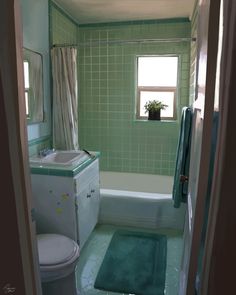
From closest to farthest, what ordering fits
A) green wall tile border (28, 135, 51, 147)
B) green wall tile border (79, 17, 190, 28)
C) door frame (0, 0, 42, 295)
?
door frame (0, 0, 42, 295), green wall tile border (28, 135, 51, 147), green wall tile border (79, 17, 190, 28)

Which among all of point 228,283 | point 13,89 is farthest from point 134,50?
point 228,283

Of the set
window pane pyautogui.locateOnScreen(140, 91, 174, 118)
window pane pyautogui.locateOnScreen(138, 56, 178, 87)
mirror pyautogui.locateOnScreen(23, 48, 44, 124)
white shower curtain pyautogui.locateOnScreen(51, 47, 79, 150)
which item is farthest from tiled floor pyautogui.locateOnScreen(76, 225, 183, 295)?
window pane pyautogui.locateOnScreen(138, 56, 178, 87)

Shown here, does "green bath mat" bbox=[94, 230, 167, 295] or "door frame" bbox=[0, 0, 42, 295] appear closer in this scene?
"door frame" bbox=[0, 0, 42, 295]

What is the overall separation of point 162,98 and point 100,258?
7.62 ft

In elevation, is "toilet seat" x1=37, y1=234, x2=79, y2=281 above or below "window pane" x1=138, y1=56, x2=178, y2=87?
below

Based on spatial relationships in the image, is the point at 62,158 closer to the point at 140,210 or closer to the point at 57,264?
the point at 140,210

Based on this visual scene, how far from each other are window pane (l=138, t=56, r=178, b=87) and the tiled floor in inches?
79.7

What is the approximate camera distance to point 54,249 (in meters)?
1.82

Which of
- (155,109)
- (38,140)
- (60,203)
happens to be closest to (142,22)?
(155,109)

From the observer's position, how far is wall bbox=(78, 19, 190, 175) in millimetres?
3617

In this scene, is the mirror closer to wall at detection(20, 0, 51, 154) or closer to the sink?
wall at detection(20, 0, 51, 154)

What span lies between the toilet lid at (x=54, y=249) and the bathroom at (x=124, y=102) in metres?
1.79

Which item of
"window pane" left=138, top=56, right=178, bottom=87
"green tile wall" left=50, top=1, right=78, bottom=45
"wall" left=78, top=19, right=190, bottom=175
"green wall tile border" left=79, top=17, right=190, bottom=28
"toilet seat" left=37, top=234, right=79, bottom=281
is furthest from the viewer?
"window pane" left=138, top=56, right=178, bottom=87

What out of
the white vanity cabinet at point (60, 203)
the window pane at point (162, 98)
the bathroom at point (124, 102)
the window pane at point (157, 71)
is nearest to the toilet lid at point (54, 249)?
the white vanity cabinet at point (60, 203)
